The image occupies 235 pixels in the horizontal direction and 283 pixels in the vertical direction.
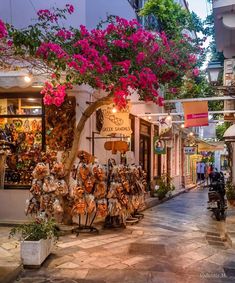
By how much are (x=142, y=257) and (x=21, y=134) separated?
526 cm

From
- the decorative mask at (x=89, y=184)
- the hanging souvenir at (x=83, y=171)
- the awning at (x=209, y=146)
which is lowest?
the decorative mask at (x=89, y=184)

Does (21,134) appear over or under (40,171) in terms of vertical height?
over

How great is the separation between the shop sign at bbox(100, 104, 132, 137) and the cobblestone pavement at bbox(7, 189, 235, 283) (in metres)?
2.71

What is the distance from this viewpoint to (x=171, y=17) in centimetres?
1870

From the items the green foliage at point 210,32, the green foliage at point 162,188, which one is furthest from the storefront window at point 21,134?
the green foliage at point 210,32

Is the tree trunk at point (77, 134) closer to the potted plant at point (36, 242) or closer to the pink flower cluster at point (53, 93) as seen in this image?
the pink flower cluster at point (53, 93)

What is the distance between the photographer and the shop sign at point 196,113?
1162 cm

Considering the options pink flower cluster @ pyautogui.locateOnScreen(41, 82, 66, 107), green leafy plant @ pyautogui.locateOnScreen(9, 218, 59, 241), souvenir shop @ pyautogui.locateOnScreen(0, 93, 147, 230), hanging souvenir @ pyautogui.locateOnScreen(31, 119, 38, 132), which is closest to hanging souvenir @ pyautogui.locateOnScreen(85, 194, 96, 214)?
souvenir shop @ pyautogui.locateOnScreen(0, 93, 147, 230)

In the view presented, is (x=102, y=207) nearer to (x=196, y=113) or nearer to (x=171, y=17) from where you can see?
(x=196, y=113)

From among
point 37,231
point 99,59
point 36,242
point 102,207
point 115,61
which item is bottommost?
point 36,242

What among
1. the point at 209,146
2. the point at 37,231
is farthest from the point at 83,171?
the point at 209,146

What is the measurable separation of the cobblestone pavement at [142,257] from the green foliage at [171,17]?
1038 centimetres

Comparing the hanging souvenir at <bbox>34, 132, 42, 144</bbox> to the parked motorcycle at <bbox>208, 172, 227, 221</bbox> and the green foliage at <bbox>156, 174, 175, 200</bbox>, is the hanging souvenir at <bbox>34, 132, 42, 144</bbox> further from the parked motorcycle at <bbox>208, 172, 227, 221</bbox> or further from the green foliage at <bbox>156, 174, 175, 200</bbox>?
the green foliage at <bbox>156, 174, 175, 200</bbox>

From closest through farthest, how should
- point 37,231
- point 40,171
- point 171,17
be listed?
point 37,231, point 40,171, point 171,17
